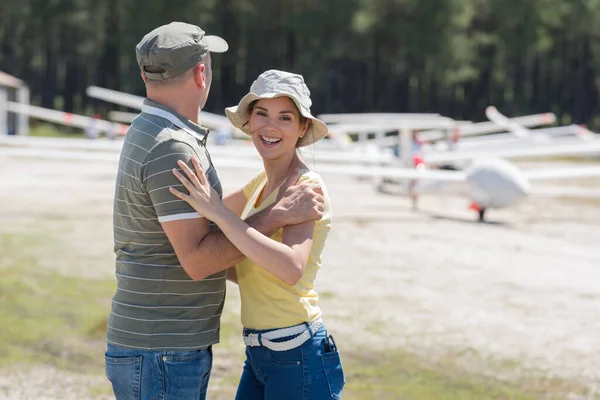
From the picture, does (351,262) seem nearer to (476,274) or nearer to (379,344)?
(476,274)

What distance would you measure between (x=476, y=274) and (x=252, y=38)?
187ft

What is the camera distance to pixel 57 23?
61750 millimetres

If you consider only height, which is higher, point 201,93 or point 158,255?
point 201,93

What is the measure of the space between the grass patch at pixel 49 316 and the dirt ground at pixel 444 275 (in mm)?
323

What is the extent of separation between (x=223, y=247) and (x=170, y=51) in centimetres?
60

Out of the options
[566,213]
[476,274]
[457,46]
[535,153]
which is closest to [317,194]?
[476,274]

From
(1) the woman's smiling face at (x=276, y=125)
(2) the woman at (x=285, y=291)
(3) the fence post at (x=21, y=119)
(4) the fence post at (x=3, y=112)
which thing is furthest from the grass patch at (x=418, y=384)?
(3) the fence post at (x=21, y=119)

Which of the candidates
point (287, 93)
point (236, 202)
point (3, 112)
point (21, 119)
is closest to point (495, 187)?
point (236, 202)

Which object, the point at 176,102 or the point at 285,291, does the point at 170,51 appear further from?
the point at 285,291

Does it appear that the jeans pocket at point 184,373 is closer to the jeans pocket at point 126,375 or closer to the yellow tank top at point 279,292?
the jeans pocket at point 126,375

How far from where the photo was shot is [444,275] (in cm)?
962

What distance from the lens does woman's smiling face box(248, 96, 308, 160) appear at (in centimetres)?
271

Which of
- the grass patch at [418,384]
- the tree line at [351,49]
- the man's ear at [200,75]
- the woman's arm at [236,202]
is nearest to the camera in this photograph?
the man's ear at [200,75]

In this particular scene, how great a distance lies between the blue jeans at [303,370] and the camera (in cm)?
268
